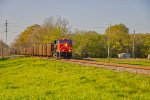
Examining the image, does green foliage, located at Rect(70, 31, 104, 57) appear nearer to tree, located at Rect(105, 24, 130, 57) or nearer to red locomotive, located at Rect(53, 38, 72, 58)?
tree, located at Rect(105, 24, 130, 57)

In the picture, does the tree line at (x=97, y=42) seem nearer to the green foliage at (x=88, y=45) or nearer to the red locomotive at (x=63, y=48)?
the green foliage at (x=88, y=45)

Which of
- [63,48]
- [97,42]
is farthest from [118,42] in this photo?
[63,48]

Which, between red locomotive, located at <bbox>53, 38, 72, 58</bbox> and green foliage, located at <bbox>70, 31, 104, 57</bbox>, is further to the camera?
green foliage, located at <bbox>70, 31, 104, 57</bbox>

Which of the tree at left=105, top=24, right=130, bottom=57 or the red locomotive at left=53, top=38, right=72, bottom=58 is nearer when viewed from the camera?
the red locomotive at left=53, top=38, right=72, bottom=58

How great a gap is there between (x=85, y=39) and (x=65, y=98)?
272ft

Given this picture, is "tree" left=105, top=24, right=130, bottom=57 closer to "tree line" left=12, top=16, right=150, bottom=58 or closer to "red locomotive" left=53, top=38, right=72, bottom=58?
"tree line" left=12, top=16, right=150, bottom=58

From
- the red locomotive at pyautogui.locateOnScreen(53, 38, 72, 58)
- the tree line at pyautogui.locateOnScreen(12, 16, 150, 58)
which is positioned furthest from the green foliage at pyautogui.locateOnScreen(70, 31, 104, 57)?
the red locomotive at pyautogui.locateOnScreen(53, 38, 72, 58)

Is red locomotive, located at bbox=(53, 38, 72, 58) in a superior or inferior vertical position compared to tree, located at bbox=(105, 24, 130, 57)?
inferior

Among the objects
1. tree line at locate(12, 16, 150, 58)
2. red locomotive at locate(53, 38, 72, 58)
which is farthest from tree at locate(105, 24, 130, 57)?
red locomotive at locate(53, 38, 72, 58)

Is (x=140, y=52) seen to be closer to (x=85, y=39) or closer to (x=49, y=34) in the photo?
(x=85, y=39)

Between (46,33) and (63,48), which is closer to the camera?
(63,48)

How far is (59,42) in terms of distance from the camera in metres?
45.8

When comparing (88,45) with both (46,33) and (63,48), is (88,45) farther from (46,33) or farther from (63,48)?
(63,48)

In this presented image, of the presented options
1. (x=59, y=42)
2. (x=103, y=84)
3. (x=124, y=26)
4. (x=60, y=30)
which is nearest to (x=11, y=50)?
Result: (x=124, y=26)
